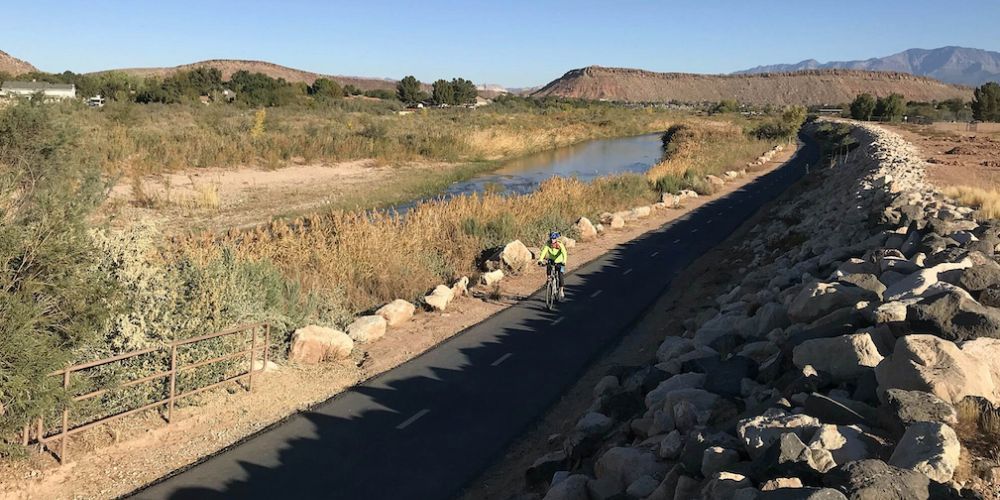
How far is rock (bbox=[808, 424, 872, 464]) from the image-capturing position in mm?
4465

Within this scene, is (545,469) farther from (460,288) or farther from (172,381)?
(460,288)

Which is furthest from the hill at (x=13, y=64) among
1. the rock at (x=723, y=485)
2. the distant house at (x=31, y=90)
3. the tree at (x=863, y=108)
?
the rock at (x=723, y=485)

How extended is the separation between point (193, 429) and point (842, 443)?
288 inches

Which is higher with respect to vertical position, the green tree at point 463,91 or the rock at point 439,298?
the green tree at point 463,91

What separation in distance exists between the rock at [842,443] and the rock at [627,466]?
4.86ft

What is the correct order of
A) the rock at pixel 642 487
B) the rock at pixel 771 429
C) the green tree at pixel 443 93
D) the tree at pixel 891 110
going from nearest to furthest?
the rock at pixel 771 429
the rock at pixel 642 487
the tree at pixel 891 110
the green tree at pixel 443 93

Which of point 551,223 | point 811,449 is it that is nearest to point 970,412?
point 811,449

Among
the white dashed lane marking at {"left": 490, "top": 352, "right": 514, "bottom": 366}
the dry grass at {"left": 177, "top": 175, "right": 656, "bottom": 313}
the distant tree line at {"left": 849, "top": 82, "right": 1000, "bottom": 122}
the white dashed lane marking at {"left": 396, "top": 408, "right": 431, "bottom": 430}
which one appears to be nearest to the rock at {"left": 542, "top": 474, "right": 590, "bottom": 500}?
the white dashed lane marking at {"left": 396, "top": 408, "right": 431, "bottom": 430}

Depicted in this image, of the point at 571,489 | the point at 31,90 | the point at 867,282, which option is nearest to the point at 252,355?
the point at 571,489

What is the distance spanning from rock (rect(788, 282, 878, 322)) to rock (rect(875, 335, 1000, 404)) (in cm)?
240

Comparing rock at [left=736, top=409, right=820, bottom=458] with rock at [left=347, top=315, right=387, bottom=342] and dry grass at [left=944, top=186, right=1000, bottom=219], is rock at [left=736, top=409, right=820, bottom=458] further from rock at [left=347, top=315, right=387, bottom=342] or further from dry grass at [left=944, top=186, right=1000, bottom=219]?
dry grass at [left=944, top=186, right=1000, bottom=219]

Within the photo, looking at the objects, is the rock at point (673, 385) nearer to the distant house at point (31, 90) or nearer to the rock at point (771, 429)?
the rock at point (771, 429)

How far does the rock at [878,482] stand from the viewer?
12.1ft

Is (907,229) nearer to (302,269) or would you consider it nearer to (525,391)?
(525,391)
